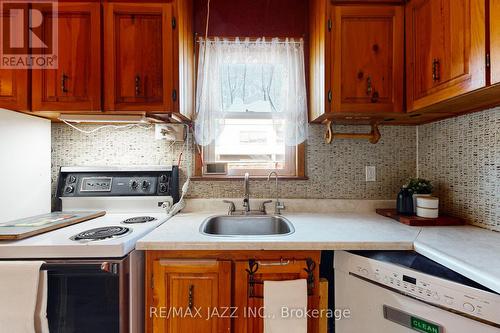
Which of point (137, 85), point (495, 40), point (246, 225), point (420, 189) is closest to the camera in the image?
point (495, 40)

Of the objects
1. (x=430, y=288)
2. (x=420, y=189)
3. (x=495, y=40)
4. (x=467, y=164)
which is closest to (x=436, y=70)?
(x=495, y=40)

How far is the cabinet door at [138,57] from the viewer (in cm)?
136

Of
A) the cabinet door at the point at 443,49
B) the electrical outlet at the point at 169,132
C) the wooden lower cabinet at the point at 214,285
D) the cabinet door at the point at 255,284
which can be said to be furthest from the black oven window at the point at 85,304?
the cabinet door at the point at 443,49

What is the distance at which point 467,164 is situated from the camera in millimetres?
1367

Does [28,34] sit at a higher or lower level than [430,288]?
higher

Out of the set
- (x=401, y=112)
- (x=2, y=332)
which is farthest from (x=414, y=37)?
(x=2, y=332)

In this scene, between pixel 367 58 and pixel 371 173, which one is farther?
pixel 371 173

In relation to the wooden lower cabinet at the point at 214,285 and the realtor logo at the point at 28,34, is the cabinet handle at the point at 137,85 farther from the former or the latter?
the wooden lower cabinet at the point at 214,285

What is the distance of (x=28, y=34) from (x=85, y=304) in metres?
1.45

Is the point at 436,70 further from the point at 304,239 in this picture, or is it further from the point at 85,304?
the point at 85,304

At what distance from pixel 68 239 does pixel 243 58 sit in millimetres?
1453

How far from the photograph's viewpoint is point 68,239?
3.57 feet

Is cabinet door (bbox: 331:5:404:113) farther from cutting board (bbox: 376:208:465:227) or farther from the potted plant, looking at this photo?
cutting board (bbox: 376:208:465:227)

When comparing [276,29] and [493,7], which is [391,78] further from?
[276,29]
